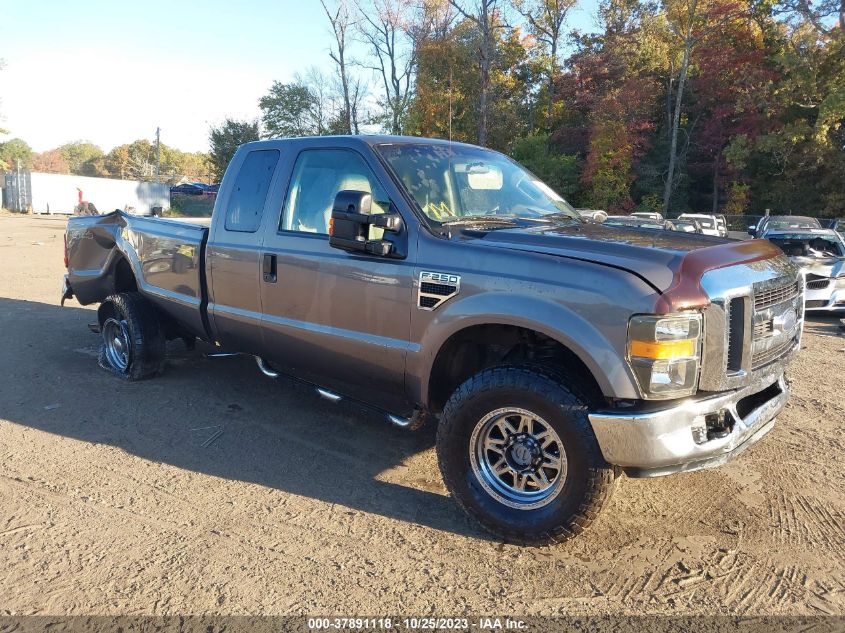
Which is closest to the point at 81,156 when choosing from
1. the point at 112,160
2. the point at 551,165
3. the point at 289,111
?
the point at 112,160

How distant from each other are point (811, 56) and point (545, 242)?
30.8 meters

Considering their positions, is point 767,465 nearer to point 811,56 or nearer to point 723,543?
point 723,543

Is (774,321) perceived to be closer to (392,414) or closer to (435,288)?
(435,288)

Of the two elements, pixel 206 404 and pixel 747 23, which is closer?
pixel 206 404

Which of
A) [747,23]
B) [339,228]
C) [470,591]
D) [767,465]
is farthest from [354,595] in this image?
[747,23]

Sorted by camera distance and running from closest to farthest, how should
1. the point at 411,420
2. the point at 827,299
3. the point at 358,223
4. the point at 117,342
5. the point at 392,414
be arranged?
the point at 358,223 < the point at 411,420 < the point at 392,414 < the point at 117,342 < the point at 827,299

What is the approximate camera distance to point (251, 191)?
4.62 metres

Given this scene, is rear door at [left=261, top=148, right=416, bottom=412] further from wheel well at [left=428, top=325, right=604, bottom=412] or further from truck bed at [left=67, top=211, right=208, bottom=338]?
truck bed at [left=67, top=211, right=208, bottom=338]

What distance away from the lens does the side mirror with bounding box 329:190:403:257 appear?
11.3 ft

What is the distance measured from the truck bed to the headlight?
345 cm

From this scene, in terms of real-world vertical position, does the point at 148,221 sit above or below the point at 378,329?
above

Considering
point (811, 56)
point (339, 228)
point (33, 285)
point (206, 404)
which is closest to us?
point (339, 228)

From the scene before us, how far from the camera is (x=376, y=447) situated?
4.41 m

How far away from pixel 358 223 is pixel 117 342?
367 centimetres
